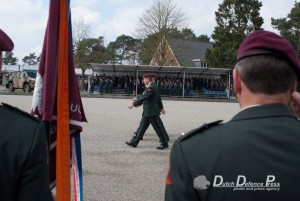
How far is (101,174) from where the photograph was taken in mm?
7434

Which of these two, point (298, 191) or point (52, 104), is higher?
point (52, 104)

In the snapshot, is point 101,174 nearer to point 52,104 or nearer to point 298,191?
point 52,104

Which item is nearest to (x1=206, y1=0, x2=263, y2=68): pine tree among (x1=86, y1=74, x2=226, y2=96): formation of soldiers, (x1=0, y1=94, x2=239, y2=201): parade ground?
(x1=86, y1=74, x2=226, y2=96): formation of soldiers

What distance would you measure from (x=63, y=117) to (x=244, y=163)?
2008 mm

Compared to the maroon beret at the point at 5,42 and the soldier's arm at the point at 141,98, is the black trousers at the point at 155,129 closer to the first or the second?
the soldier's arm at the point at 141,98

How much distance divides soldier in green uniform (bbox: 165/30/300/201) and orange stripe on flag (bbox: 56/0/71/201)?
1721mm

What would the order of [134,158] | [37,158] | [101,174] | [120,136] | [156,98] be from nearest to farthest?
1. [37,158]
2. [101,174]
3. [134,158]
4. [156,98]
5. [120,136]

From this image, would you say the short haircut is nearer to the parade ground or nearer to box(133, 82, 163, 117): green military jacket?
the parade ground

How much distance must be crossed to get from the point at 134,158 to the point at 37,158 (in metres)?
7.35

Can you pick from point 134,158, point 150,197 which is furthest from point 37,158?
point 134,158

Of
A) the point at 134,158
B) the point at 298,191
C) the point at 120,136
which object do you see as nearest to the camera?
the point at 298,191

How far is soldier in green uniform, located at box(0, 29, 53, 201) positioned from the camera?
66.0 inches

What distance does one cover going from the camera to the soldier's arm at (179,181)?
163cm

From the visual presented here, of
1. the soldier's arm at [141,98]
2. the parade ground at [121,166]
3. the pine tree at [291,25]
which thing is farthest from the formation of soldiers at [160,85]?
the pine tree at [291,25]
